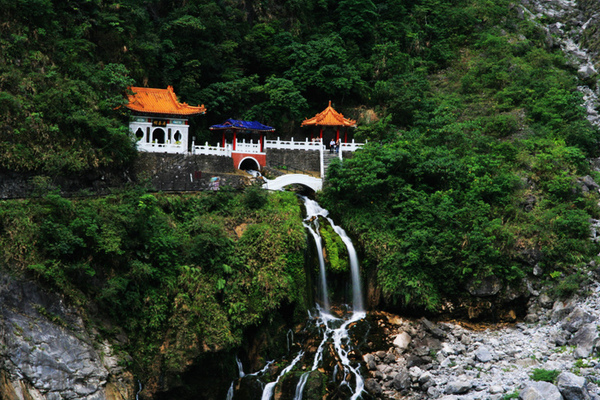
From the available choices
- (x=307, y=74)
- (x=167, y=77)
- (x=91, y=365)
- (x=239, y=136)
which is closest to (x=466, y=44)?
(x=307, y=74)

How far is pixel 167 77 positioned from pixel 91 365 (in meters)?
19.9

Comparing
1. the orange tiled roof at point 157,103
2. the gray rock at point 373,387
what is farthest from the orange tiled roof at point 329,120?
the gray rock at point 373,387

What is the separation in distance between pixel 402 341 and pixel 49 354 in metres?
12.8

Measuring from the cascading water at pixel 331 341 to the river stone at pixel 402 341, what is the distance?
185 centimetres

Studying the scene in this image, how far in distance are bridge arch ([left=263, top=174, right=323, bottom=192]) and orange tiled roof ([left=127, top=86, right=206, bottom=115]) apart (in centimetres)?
601

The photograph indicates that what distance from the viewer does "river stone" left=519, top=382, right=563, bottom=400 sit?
1625 cm

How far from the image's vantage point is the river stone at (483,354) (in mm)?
19781

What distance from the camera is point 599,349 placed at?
1845cm

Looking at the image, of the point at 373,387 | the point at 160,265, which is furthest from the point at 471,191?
the point at 160,265

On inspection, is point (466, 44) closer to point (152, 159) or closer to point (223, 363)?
point (152, 159)

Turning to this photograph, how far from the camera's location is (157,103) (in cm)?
2925

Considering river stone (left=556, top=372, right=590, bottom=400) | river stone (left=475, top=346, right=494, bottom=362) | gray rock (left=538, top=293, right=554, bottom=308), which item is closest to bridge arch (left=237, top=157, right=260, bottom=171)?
river stone (left=475, top=346, right=494, bottom=362)

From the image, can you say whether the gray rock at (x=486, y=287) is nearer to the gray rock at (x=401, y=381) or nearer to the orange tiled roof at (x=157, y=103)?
the gray rock at (x=401, y=381)

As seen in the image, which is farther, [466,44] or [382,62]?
[466,44]
